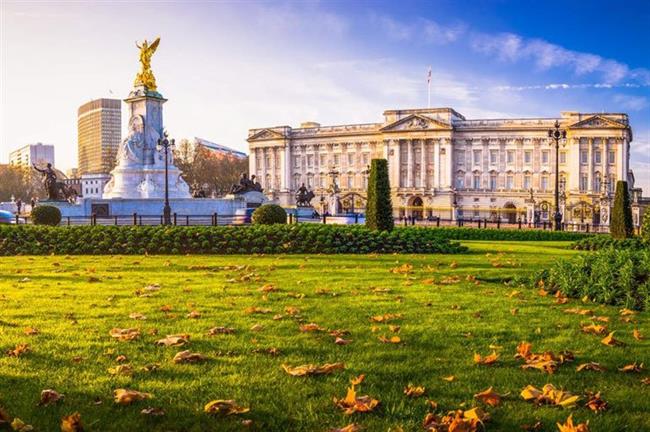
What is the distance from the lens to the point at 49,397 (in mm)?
5285

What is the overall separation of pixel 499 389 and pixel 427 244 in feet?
48.7

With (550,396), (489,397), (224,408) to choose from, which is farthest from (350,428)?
(550,396)

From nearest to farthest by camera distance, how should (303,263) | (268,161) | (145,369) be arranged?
1. (145,369)
2. (303,263)
3. (268,161)

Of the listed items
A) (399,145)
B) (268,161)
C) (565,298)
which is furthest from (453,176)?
(565,298)

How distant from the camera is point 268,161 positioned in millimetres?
120750

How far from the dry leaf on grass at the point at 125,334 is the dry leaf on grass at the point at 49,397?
2.00 m

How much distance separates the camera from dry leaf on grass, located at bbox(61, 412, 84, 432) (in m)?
4.67

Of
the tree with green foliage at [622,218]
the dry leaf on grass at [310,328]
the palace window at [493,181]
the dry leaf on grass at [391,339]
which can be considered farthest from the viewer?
the palace window at [493,181]

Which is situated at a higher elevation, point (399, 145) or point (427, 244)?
point (399, 145)

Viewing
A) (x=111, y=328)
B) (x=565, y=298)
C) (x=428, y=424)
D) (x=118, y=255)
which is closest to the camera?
(x=428, y=424)

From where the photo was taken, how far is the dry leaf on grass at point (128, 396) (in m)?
5.24

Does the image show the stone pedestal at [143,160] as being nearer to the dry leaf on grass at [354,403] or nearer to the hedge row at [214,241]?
the hedge row at [214,241]

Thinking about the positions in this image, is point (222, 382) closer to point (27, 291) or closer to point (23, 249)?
point (27, 291)

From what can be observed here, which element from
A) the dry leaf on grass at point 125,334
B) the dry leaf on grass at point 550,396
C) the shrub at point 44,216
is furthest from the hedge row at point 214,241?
the dry leaf on grass at point 550,396
